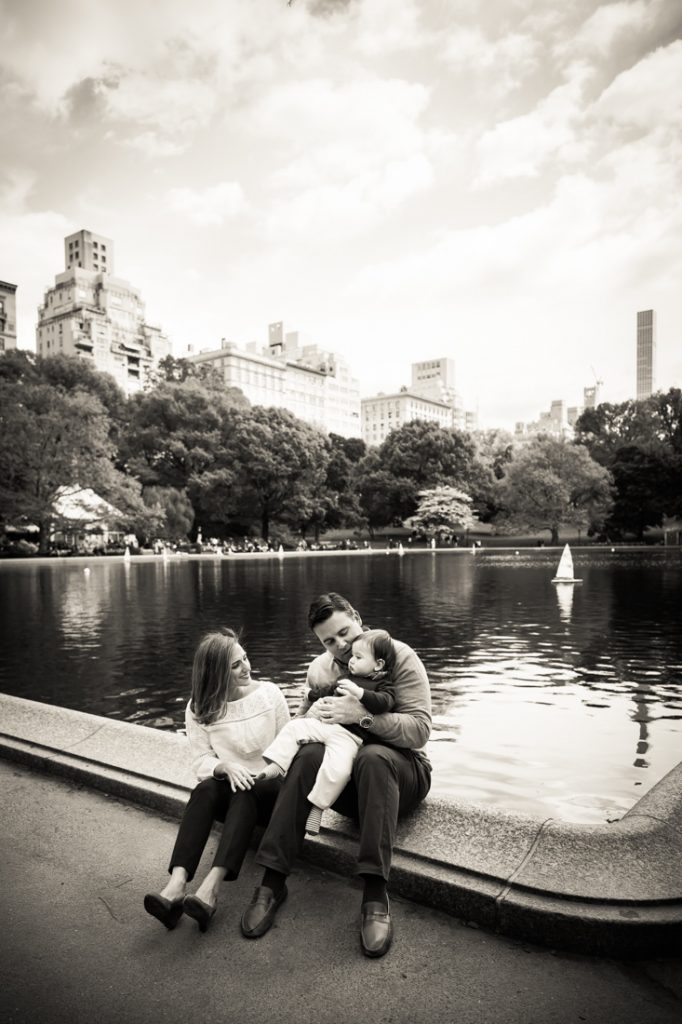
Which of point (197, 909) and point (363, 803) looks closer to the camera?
point (197, 909)

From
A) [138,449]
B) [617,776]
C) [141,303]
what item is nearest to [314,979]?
[617,776]

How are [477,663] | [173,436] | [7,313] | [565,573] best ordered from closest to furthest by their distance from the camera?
[477,663], [565,573], [173,436], [7,313]

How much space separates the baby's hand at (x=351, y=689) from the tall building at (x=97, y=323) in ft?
370

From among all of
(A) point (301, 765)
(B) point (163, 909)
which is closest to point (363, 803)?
(A) point (301, 765)

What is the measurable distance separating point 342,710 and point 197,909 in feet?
3.47

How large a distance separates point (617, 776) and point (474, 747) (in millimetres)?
1283

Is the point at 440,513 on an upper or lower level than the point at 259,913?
upper

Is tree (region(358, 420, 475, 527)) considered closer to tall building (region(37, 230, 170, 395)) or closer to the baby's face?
tall building (region(37, 230, 170, 395))

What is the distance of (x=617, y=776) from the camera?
5.79 metres

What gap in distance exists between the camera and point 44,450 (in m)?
41.4

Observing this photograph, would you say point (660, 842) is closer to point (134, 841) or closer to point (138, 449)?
point (134, 841)

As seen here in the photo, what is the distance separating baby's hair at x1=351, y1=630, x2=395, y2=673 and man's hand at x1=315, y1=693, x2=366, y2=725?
26cm

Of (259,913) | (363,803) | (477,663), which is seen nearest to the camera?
(259,913)

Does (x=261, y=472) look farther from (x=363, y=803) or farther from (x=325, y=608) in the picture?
(x=363, y=803)
